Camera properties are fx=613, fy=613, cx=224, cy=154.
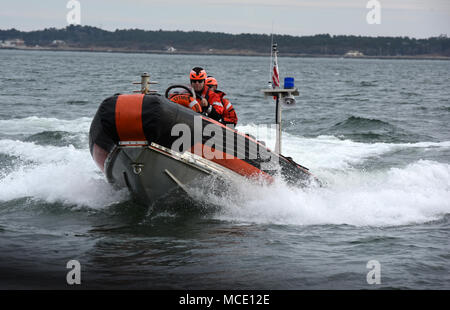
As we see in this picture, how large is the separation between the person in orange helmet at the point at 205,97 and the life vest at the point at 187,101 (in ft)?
1.00

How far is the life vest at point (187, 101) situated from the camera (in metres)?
7.58

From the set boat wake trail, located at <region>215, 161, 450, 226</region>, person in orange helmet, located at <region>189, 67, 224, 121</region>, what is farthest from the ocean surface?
person in orange helmet, located at <region>189, 67, 224, 121</region>

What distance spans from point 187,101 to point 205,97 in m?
0.58

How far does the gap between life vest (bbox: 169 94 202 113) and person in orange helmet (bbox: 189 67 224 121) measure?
1.00ft

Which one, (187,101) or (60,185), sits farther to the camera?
(60,185)

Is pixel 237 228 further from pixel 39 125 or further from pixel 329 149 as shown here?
pixel 39 125

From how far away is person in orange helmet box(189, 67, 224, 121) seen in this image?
7988mm

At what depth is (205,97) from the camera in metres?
8.16

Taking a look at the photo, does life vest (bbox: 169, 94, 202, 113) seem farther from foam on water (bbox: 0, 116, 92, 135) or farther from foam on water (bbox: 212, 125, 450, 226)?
foam on water (bbox: 0, 116, 92, 135)

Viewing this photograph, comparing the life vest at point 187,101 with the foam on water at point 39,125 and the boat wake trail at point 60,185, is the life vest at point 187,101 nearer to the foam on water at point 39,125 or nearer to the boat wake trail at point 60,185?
the boat wake trail at point 60,185

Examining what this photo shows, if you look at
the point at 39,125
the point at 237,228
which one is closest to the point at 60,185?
the point at 237,228

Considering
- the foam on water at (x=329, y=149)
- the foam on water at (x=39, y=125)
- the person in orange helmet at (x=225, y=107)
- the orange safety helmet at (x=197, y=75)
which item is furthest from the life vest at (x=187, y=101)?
the foam on water at (x=39, y=125)

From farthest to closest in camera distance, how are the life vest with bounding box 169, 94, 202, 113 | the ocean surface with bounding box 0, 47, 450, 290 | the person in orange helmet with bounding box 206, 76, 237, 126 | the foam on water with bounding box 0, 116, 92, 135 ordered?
the foam on water with bounding box 0, 116, 92, 135, the person in orange helmet with bounding box 206, 76, 237, 126, the life vest with bounding box 169, 94, 202, 113, the ocean surface with bounding box 0, 47, 450, 290
